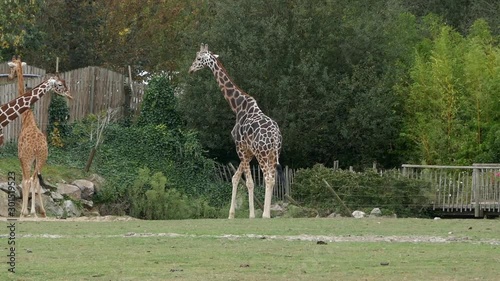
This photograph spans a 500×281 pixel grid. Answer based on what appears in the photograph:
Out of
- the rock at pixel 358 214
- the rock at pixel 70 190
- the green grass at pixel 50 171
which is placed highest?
the green grass at pixel 50 171

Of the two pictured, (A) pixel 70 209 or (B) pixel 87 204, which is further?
(B) pixel 87 204

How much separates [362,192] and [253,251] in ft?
53.3

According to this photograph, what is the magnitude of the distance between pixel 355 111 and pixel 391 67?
8.93ft

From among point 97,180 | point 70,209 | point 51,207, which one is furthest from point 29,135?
point 97,180

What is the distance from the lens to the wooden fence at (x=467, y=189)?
123 ft

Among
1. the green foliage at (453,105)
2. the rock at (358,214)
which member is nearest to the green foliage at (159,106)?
the green foliage at (453,105)

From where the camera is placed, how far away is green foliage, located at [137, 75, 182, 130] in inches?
1708

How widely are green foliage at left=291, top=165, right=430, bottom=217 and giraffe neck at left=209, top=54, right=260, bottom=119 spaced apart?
4886mm

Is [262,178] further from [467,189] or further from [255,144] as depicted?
[255,144]

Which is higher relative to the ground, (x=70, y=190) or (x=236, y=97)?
(x=236, y=97)

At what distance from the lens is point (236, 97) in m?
32.3

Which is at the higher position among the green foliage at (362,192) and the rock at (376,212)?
the green foliage at (362,192)

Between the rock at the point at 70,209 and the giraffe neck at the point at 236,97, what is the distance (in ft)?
19.0

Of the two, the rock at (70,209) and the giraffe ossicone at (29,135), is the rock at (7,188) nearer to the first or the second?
Answer: the rock at (70,209)
